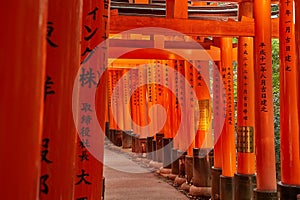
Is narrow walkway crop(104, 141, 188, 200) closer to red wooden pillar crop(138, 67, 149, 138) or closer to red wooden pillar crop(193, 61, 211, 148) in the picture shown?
red wooden pillar crop(193, 61, 211, 148)

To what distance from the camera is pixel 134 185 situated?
911cm

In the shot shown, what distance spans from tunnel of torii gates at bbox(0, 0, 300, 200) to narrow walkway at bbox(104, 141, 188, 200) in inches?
21.6

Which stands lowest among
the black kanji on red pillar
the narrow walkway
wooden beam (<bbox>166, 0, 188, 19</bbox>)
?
the narrow walkway

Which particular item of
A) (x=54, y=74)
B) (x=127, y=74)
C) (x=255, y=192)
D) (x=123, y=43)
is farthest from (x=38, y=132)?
(x=127, y=74)

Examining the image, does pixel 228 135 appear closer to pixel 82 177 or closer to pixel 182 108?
pixel 182 108

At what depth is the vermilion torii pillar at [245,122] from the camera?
5934mm

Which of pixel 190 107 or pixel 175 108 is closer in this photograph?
pixel 190 107

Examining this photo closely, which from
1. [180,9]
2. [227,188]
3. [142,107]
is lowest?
[227,188]

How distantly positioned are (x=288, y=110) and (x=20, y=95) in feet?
13.7

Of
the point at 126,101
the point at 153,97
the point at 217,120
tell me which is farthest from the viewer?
the point at 126,101

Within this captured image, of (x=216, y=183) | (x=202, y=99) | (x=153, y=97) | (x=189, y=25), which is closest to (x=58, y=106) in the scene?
(x=189, y=25)

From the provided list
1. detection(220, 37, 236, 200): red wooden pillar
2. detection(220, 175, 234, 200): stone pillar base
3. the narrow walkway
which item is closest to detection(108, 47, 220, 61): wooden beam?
detection(220, 37, 236, 200): red wooden pillar

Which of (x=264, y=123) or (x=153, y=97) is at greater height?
(x=153, y=97)

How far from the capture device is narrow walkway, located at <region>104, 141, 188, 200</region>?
25.9 feet
